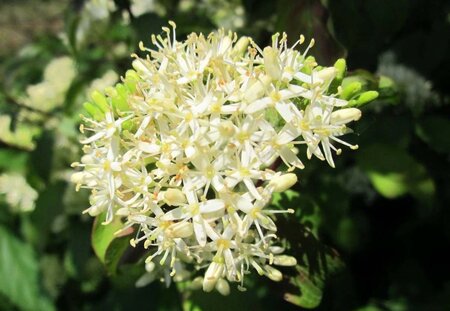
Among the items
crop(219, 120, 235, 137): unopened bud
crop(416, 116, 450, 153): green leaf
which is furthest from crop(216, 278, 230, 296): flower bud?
crop(416, 116, 450, 153): green leaf

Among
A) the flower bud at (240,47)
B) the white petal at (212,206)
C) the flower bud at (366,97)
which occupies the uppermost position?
the flower bud at (240,47)

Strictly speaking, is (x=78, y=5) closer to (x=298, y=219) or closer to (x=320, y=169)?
(x=320, y=169)

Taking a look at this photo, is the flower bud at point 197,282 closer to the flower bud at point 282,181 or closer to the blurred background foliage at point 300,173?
the blurred background foliage at point 300,173

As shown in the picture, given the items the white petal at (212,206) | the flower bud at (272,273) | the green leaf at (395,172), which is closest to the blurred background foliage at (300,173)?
the green leaf at (395,172)

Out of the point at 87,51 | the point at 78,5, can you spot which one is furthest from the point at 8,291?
the point at 78,5

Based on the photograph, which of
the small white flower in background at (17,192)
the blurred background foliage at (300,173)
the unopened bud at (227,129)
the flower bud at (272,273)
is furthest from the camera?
the small white flower in background at (17,192)

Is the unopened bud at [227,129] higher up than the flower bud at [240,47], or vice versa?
the flower bud at [240,47]

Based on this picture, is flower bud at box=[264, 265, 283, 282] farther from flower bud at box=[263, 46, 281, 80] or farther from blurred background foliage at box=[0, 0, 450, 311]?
flower bud at box=[263, 46, 281, 80]
